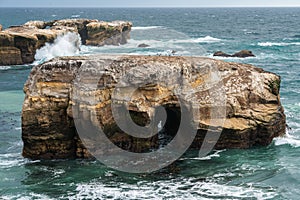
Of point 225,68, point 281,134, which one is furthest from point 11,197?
point 281,134

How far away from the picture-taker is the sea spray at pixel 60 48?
50.2 meters

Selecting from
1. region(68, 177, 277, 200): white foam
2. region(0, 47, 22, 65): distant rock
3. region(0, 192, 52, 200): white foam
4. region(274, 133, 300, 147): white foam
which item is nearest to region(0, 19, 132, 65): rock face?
region(0, 47, 22, 65): distant rock

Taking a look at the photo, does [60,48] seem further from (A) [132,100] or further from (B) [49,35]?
(A) [132,100]

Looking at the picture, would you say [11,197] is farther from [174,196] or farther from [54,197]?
[174,196]

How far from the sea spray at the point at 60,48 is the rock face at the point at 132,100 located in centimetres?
3179

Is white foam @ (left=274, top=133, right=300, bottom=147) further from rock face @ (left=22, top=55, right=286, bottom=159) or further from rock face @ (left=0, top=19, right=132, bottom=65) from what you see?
rock face @ (left=0, top=19, right=132, bottom=65)

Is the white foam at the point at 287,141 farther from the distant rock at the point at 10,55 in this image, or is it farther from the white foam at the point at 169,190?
the distant rock at the point at 10,55

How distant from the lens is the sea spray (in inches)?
1977

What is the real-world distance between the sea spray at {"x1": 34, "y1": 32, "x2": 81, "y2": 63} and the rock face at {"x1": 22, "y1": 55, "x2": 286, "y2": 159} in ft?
104

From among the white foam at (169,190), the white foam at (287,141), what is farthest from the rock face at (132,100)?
the white foam at (169,190)

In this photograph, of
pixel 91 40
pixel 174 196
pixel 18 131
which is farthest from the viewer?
pixel 91 40

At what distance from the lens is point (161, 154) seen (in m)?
19.5

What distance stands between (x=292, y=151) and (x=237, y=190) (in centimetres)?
530

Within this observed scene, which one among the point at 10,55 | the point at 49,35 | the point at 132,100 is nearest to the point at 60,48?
the point at 49,35
